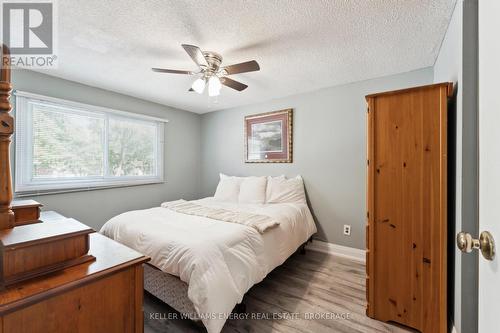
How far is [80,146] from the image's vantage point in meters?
2.89

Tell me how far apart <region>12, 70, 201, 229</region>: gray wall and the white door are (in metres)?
3.63

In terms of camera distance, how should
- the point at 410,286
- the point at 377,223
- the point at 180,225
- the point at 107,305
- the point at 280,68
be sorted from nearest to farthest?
the point at 107,305, the point at 410,286, the point at 377,223, the point at 180,225, the point at 280,68

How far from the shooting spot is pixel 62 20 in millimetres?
1597

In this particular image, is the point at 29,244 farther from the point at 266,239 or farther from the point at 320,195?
the point at 320,195

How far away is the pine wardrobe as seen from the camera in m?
1.45

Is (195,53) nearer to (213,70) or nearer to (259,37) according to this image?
(213,70)

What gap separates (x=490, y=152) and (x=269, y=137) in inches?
116

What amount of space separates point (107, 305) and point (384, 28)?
95.7 inches

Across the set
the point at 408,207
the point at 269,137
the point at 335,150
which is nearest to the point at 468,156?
the point at 408,207

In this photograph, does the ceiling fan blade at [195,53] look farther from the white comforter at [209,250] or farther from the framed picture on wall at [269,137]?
the framed picture on wall at [269,137]

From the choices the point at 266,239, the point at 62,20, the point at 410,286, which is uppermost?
the point at 62,20

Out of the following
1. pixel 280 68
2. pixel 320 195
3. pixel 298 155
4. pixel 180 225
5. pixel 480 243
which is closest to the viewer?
pixel 480 243

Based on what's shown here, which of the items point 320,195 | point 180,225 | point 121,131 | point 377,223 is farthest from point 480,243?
point 121,131

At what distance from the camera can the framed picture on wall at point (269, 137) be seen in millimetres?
3345
